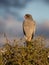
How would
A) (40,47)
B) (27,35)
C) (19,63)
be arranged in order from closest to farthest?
(19,63) < (40,47) < (27,35)

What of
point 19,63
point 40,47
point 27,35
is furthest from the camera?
point 27,35

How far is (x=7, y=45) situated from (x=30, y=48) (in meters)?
0.62

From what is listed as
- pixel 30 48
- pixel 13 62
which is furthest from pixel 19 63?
pixel 30 48

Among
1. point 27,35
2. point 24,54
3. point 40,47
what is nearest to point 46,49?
point 40,47

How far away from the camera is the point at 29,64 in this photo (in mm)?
6164

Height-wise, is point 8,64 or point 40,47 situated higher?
point 40,47

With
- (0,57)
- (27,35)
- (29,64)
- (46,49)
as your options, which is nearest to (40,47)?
(46,49)

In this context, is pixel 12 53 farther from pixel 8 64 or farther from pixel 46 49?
pixel 46 49

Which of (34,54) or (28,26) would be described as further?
(28,26)

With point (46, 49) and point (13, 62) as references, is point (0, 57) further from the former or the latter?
point (46, 49)

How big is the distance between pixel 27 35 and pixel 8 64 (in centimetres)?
559

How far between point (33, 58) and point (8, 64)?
26.4 inches

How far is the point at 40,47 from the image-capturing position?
654 cm

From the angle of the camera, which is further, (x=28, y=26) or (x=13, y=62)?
(x=28, y=26)
